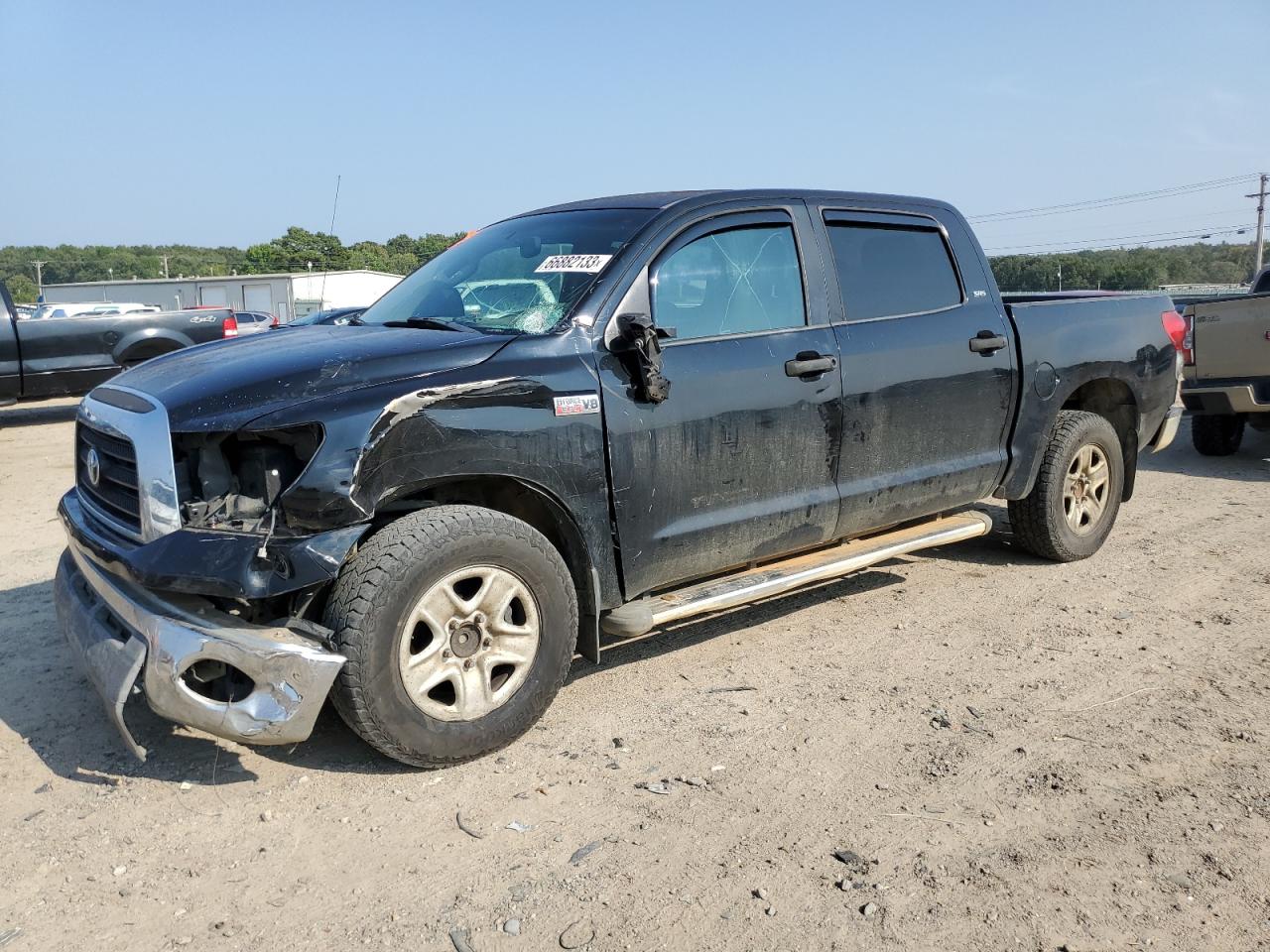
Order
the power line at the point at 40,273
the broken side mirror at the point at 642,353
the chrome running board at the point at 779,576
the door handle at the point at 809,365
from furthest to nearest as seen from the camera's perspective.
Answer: the power line at the point at 40,273
the door handle at the point at 809,365
the chrome running board at the point at 779,576
the broken side mirror at the point at 642,353

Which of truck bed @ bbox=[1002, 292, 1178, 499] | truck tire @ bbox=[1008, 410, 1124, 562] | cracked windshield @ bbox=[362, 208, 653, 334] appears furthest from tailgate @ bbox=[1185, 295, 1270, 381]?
cracked windshield @ bbox=[362, 208, 653, 334]

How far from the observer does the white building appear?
5047 centimetres

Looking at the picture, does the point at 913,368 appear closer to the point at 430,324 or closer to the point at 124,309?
the point at 430,324

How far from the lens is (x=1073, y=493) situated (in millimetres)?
5941

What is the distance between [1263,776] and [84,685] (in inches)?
171

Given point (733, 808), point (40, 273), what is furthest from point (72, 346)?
point (40, 273)

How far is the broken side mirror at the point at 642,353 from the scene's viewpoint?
382cm

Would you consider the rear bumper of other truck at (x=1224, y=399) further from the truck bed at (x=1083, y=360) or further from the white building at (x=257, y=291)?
the white building at (x=257, y=291)

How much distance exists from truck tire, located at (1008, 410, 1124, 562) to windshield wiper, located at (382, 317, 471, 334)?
3.32 meters

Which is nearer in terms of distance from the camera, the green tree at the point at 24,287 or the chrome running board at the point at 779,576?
the chrome running board at the point at 779,576

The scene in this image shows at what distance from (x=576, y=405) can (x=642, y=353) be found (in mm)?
320

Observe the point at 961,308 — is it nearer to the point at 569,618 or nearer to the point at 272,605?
the point at 569,618

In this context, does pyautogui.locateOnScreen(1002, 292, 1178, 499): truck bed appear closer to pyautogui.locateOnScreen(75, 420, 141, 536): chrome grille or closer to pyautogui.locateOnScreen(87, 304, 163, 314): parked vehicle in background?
pyautogui.locateOnScreen(75, 420, 141, 536): chrome grille

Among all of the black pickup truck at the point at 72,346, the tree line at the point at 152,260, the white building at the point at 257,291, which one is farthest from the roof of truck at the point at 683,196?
the tree line at the point at 152,260
